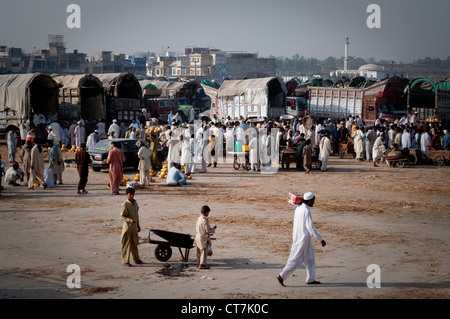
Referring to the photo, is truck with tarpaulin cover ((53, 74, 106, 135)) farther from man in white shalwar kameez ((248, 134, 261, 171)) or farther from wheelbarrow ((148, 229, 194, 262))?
wheelbarrow ((148, 229, 194, 262))

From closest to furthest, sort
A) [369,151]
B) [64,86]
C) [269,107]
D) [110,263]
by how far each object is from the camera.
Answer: [110,263] < [369,151] < [64,86] < [269,107]

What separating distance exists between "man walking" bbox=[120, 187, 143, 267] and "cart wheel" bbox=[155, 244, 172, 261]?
331mm

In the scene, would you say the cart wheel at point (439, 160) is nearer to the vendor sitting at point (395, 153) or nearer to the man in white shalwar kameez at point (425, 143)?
the man in white shalwar kameez at point (425, 143)

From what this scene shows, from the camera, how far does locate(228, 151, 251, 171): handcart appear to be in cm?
2147

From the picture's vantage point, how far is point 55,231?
1192 centimetres

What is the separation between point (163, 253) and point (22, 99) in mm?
21281

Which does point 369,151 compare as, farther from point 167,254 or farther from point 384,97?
point 167,254

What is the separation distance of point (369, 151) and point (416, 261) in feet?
50.4

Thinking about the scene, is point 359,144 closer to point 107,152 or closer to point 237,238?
point 107,152

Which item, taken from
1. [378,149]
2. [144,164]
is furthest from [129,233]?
[378,149]

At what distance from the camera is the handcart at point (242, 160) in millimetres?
21469
